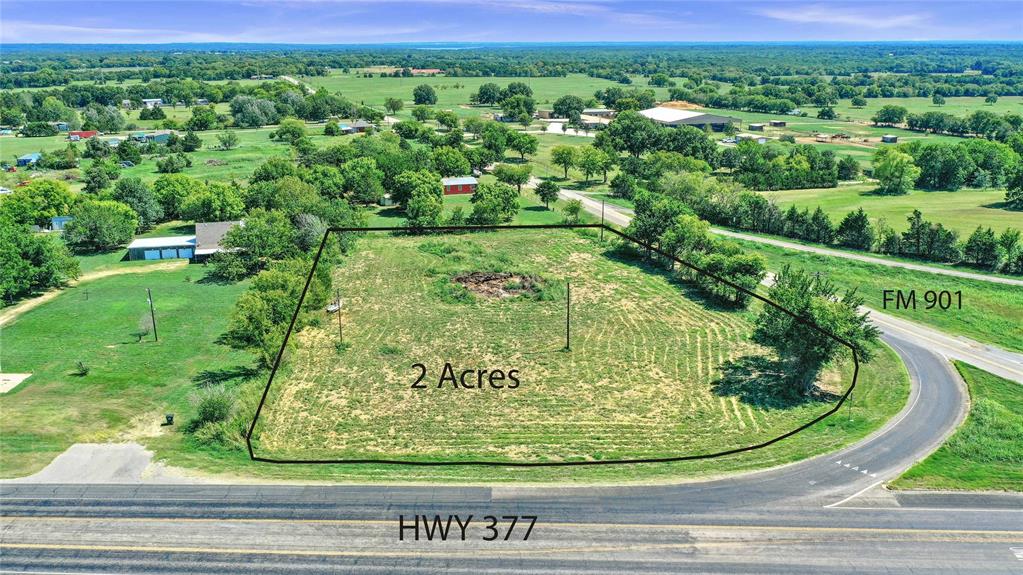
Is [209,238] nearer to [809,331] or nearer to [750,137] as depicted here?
[809,331]

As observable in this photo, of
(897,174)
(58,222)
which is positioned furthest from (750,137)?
(58,222)

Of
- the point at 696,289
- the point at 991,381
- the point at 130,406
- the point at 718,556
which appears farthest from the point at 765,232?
the point at 130,406

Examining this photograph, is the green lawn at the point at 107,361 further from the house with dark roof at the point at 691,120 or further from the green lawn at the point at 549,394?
the house with dark roof at the point at 691,120

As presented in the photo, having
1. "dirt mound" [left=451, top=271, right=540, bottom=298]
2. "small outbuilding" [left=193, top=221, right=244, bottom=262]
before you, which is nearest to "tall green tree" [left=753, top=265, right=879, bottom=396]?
"dirt mound" [left=451, top=271, right=540, bottom=298]

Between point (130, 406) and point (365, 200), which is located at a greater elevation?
point (365, 200)

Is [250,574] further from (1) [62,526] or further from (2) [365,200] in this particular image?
(2) [365,200]

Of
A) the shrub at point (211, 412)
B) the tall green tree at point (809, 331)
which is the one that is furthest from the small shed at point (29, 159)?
the tall green tree at point (809, 331)

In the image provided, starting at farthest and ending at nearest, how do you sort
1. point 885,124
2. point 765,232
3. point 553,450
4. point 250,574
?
point 885,124, point 765,232, point 553,450, point 250,574
